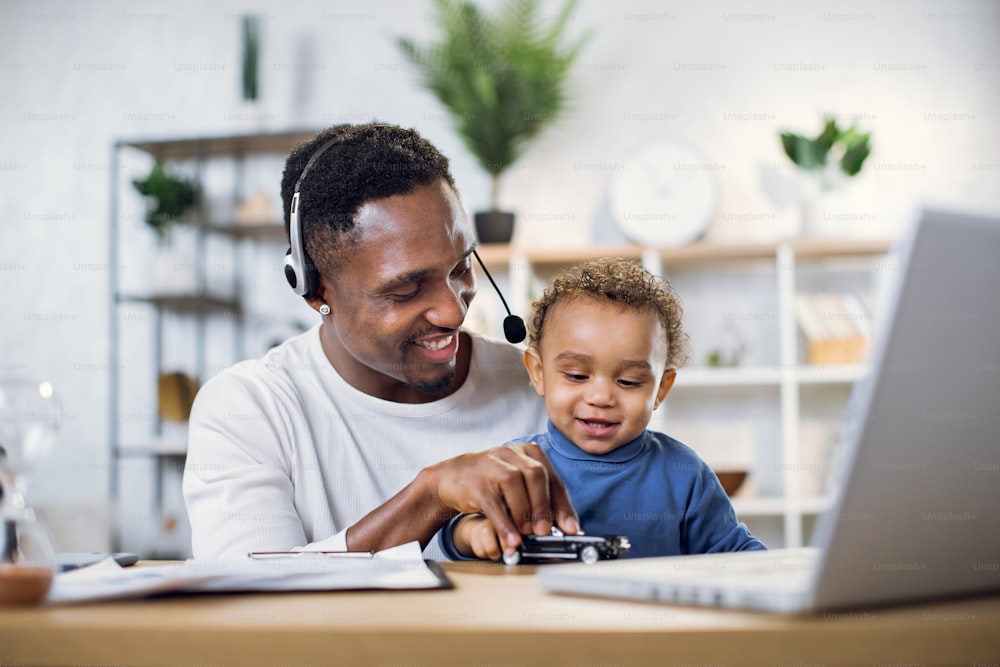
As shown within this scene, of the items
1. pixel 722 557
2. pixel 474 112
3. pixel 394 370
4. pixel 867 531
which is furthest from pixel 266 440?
pixel 474 112

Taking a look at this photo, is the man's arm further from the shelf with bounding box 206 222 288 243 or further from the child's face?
the shelf with bounding box 206 222 288 243

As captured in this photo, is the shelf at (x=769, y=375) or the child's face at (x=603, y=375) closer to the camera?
the child's face at (x=603, y=375)

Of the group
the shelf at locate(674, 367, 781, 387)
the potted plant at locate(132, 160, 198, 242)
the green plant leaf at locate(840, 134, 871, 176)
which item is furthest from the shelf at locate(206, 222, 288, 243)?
the green plant leaf at locate(840, 134, 871, 176)

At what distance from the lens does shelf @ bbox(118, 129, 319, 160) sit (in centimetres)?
410

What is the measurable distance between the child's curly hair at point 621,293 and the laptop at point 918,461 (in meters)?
0.89

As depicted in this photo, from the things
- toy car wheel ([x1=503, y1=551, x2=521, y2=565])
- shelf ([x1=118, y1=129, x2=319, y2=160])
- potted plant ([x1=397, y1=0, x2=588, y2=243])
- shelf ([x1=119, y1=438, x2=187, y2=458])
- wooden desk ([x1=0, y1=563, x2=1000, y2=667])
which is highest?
potted plant ([x1=397, y1=0, x2=588, y2=243])

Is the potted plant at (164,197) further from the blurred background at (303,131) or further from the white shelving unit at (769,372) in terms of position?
the white shelving unit at (769,372)

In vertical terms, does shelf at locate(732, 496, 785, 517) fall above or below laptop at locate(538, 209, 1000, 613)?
below

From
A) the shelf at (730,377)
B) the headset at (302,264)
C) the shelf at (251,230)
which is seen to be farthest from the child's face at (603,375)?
the shelf at (251,230)

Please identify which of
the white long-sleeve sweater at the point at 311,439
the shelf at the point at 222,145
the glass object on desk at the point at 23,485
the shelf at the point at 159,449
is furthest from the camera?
the shelf at the point at 222,145

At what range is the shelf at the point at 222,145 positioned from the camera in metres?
4.10

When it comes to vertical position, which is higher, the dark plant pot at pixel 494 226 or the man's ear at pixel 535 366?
the dark plant pot at pixel 494 226

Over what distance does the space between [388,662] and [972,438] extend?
0.39 metres

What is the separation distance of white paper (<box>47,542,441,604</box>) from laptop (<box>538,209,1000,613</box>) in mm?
191
